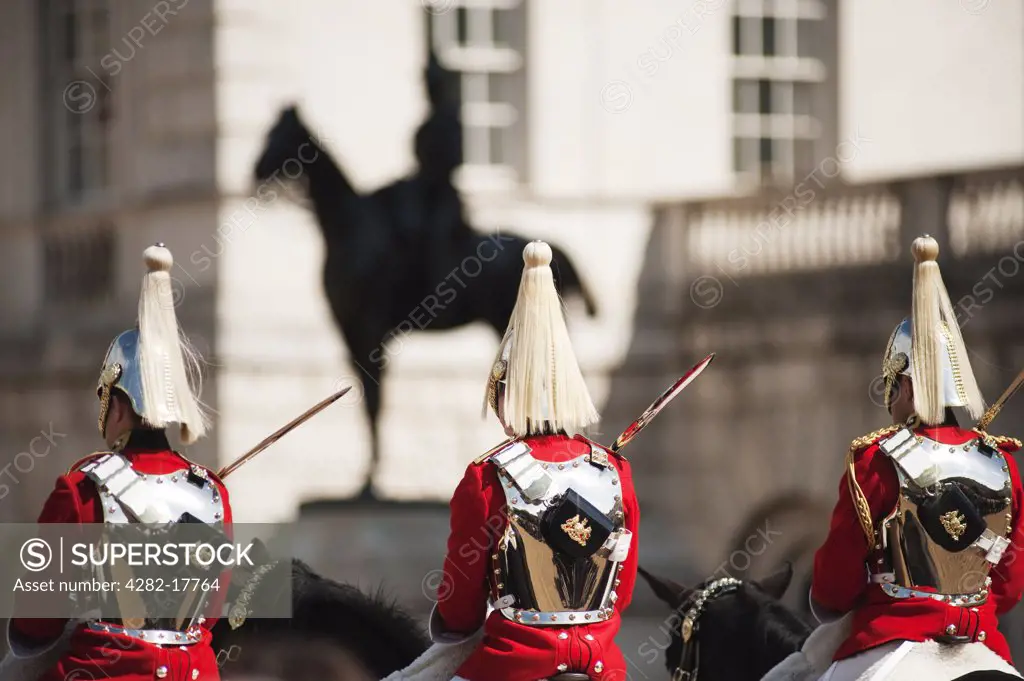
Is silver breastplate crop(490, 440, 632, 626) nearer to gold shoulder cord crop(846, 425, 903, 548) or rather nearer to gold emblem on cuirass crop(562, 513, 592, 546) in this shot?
gold emblem on cuirass crop(562, 513, 592, 546)

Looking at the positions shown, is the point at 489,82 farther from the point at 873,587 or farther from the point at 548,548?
the point at 548,548

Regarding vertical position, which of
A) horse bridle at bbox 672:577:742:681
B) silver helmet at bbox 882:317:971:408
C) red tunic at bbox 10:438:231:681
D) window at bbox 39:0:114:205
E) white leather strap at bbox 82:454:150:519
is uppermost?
window at bbox 39:0:114:205

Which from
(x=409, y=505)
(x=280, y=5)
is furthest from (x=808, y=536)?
(x=280, y=5)

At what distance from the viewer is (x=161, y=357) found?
5207 millimetres

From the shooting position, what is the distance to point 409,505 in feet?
42.8

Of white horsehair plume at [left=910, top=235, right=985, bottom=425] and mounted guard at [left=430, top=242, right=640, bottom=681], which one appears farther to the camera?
white horsehair plume at [left=910, top=235, right=985, bottom=425]

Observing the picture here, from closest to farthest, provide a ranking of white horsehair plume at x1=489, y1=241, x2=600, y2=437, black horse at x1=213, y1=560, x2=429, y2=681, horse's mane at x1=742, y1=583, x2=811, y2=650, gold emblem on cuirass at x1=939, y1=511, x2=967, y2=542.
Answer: white horsehair plume at x1=489, y1=241, x2=600, y2=437, gold emblem on cuirass at x1=939, y1=511, x2=967, y2=542, black horse at x1=213, y1=560, x2=429, y2=681, horse's mane at x1=742, y1=583, x2=811, y2=650

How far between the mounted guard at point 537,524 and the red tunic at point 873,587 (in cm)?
61

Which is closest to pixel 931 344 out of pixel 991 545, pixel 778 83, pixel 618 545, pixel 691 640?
pixel 991 545

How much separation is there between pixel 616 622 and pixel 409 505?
7773 millimetres

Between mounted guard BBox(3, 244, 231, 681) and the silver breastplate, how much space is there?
2.62ft

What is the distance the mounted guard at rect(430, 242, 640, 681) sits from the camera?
5.12m

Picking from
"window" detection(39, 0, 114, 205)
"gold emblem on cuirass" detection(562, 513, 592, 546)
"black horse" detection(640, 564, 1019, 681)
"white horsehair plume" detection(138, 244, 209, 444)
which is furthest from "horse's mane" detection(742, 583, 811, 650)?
"window" detection(39, 0, 114, 205)

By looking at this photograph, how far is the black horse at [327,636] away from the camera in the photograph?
5961 mm
